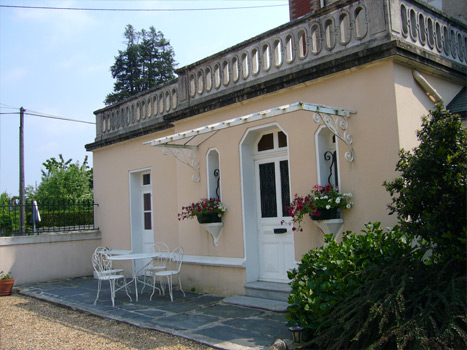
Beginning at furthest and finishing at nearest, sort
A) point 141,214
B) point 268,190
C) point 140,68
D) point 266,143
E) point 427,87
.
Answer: point 140,68 < point 141,214 < point 266,143 < point 268,190 < point 427,87

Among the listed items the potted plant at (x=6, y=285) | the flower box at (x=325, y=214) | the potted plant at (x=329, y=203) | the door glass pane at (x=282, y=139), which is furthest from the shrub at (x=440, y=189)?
the potted plant at (x=6, y=285)

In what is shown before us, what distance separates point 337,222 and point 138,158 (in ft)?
19.0

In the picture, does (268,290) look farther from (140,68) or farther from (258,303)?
(140,68)

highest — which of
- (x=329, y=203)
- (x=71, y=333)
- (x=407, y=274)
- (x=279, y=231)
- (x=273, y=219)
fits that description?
(x=329, y=203)

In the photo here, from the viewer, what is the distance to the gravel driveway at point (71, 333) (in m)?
5.52

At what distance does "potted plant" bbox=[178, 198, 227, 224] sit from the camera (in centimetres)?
796

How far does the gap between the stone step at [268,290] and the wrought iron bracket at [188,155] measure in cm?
227

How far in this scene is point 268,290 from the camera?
7.18 meters

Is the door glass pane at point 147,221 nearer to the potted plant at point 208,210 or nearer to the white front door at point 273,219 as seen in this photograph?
the potted plant at point 208,210

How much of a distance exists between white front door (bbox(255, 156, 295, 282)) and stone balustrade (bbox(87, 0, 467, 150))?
52.8 inches

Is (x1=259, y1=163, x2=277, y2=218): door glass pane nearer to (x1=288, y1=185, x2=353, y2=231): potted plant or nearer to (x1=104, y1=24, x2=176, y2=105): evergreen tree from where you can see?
(x1=288, y1=185, x2=353, y2=231): potted plant

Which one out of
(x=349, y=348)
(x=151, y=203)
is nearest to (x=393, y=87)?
(x=349, y=348)

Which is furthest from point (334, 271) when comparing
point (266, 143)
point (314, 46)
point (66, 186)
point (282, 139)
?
point (66, 186)

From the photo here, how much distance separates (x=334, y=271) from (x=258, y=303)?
2.25m
